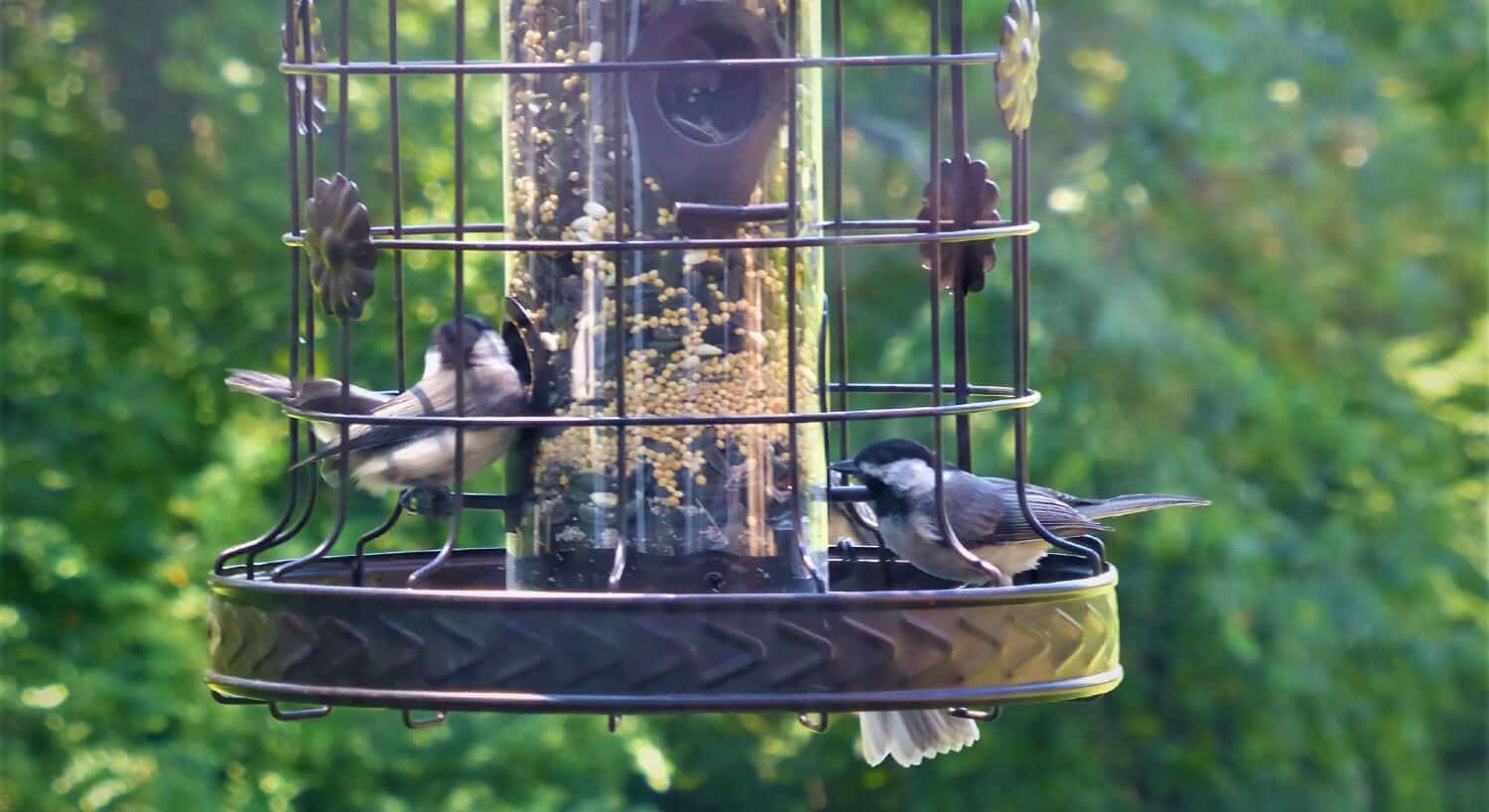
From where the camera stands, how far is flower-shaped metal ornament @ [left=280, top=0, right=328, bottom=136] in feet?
13.6

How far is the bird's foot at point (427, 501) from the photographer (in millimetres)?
4480

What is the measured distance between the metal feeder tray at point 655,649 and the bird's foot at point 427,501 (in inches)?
36.7

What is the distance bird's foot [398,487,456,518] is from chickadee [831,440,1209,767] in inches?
35.5

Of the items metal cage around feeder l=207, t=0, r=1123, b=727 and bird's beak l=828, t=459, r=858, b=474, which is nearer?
metal cage around feeder l=207, t=0, r=1123, b=727

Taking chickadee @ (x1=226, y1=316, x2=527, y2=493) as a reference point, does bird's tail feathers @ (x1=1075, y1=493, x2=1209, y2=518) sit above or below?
below

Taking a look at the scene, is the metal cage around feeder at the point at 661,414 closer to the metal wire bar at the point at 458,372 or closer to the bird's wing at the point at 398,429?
the metal wire bar at the point at 458,372

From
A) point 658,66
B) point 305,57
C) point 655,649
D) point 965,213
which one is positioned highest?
point 305,57

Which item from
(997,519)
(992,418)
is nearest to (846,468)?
(997,519)

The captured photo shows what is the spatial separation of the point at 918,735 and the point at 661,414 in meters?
A: 1.36

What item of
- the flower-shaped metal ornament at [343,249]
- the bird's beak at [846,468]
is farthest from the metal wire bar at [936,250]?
the flower-shaped metal ornament at [343,249]

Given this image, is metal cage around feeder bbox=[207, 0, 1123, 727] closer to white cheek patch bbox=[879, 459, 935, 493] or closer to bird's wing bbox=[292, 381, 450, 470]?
white cheek patch bbox=[879, 459, 935, 493]

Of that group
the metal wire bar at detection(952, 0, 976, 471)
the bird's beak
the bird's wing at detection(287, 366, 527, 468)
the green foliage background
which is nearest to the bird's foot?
the bird's wing at detection(287, 366, 527, 468)

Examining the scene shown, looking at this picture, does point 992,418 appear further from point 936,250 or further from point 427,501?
point 936,250

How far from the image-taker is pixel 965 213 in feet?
13.7
